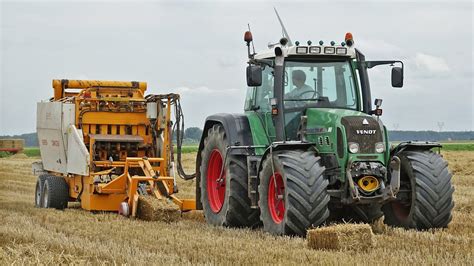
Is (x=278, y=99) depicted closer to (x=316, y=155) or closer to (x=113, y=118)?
(x=316, y=155)

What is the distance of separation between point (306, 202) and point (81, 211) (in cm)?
548

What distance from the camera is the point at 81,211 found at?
13359 mm

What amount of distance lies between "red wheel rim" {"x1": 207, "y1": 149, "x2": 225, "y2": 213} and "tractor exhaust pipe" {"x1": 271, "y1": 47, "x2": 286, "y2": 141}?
1.49 meters

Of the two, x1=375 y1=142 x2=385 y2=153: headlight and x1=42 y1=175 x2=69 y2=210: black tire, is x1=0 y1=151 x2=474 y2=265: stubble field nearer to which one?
x1=375 y1=142 x2=385 y2=153: headlight

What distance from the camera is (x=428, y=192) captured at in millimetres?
9711

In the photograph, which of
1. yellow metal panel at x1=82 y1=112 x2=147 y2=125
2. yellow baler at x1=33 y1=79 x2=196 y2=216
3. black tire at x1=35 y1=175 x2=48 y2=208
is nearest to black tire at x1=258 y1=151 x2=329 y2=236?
yellow baler at x1=33 y1=79 x2=196 y2=216

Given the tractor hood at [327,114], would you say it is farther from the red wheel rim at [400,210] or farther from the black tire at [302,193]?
the red wheel rim at [400,210]

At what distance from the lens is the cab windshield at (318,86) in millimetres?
10297

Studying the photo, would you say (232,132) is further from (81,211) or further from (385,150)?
(81,211)

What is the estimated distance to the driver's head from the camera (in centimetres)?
1034

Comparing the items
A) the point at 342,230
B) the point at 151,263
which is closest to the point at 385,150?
the point at 342,230

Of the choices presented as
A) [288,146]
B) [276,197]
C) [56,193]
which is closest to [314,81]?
[288,146]

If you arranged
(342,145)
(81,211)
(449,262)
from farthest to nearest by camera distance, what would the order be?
(81,211) < (342,145) < (449,262)

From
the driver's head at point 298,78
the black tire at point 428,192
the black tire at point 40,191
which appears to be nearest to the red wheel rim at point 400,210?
the black tire at point 428,192
